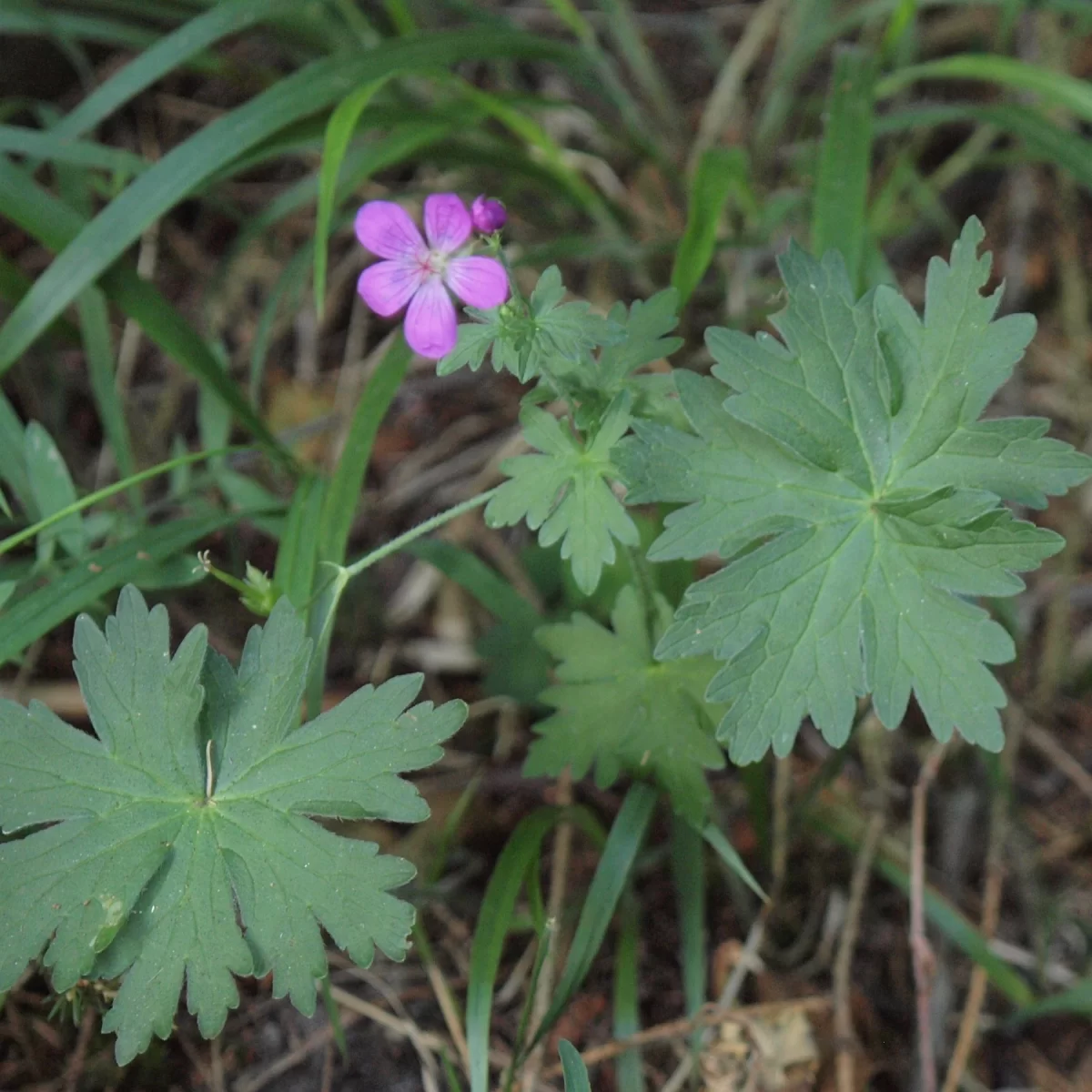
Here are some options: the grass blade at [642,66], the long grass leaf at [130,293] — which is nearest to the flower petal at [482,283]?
the long grass leaf at [130,293]

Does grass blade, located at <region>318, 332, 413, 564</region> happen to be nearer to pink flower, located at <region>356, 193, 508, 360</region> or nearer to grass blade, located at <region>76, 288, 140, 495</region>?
pink flower, located at <region>356, 193, 508, 360</region>

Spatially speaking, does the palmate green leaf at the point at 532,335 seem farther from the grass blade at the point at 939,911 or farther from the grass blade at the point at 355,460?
the grass blade at the point at 939,911

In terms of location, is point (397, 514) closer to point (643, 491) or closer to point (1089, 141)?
point (643, 491)

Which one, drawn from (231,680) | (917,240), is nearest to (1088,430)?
(917,240)

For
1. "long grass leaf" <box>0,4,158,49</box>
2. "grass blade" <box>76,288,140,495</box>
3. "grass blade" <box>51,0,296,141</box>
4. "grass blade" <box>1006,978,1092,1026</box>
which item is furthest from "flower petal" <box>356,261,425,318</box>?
"grass blade" <box>1006,978,1092,1026</box>

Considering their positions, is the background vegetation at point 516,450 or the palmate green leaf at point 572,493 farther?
the background vegetation at point 516,450

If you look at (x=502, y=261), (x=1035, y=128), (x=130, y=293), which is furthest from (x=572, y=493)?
(x=1035, y=128)

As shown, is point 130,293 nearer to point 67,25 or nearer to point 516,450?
point 67,25
